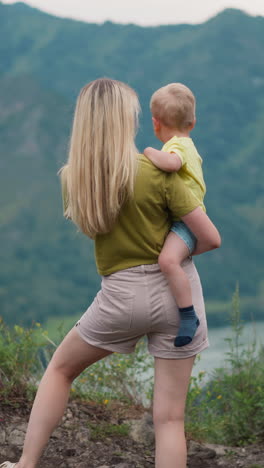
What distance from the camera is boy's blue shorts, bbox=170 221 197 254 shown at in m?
2.36

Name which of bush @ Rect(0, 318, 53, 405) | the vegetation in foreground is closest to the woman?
bush @ Rect(0, 318, 53, 405)

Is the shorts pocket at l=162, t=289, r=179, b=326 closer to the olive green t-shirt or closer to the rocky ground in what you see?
the olive green t-shirt

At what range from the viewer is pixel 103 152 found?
7.53 feet

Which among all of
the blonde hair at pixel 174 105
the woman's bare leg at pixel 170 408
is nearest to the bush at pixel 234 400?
the woman's bare leg at pixel 170 408

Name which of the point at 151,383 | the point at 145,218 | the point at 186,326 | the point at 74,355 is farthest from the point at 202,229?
the point at 151,383

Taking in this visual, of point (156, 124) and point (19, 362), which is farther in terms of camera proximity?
point (19, 362)

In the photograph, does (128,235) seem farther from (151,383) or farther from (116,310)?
(151,383)

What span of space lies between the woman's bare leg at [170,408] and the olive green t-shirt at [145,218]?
372 millimetres

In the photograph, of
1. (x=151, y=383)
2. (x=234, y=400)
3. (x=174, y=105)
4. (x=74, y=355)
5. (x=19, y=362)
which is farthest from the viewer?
(x=151, y=383)

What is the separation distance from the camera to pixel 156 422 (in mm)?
2443

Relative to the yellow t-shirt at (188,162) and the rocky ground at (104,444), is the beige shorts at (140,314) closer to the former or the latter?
the yellow t-shirt at (188,162)

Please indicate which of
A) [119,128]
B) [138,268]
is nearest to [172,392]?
[138,268]

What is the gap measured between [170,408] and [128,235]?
2.01 ft

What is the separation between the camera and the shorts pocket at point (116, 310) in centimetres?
236
